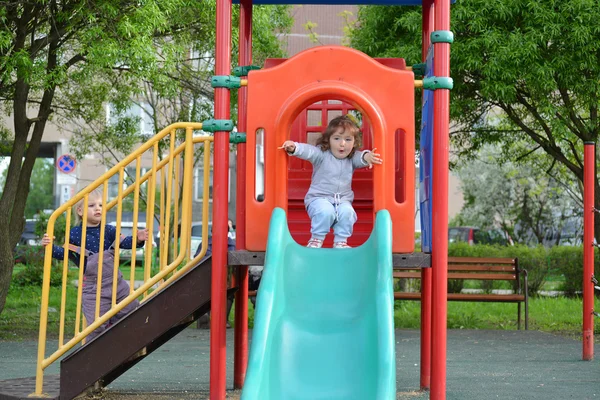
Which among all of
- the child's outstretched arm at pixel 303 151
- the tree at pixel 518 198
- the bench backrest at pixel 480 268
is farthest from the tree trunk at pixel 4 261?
the tree at pixel 518 198

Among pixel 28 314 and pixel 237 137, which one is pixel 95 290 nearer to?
pixel 237 137

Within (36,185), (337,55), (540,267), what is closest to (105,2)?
(337,55)

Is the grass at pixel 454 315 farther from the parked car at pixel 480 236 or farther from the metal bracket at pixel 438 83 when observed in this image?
the parked car at pixel 480 236

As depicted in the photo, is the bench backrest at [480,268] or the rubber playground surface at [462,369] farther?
the bench backrest at [480,268]

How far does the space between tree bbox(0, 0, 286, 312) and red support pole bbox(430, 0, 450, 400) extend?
405cm

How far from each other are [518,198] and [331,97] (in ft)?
72.9

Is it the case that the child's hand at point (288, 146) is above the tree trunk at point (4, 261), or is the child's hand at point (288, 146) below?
above

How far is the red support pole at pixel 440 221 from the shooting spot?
193 inches

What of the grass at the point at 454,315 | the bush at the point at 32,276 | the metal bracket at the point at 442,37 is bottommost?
the grass at the point at 454,315

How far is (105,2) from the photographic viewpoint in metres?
8.68

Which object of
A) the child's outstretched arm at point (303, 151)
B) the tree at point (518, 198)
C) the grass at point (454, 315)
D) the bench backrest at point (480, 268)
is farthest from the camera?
the tree at point (518, 198)

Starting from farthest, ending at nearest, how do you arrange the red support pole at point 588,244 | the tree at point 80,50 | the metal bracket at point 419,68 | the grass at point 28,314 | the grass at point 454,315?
the grass at point 454,315, the grass at point 28,314, the tree at point 80,50, the red support pole at point 588,244, the metal bracket at point 419,68

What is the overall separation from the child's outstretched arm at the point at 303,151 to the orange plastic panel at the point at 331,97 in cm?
6

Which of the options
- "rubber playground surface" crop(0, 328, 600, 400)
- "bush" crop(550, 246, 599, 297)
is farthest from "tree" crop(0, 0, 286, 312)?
"bush" crop(550, 246, 599, 297)
